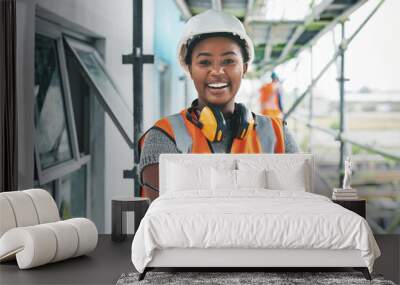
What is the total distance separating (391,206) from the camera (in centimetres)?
679

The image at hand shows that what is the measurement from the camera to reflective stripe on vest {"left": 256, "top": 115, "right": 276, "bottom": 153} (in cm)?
667

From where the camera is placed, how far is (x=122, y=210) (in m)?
6.28

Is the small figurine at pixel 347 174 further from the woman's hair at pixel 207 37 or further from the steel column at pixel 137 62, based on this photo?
the steel column at pixel 137 62

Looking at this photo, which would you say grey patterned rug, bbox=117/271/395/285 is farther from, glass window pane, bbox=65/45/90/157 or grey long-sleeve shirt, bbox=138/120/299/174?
glass window pane, bbox=65/45/90/157

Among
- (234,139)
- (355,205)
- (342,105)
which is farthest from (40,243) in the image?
(342,105)

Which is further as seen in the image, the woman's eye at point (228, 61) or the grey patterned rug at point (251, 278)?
the woman's eye at point (228, 61)

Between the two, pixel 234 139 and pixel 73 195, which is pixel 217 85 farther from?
pixel 73 195

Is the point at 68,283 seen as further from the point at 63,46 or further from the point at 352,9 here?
the point at 352,9

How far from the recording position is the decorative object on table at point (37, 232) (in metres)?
5.07

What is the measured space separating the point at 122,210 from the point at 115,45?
1562 mm

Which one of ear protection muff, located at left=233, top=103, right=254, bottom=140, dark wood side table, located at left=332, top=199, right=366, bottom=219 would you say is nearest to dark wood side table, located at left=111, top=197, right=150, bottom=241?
ear protection muff, located at left=233, top=103, right=254, bottom=140

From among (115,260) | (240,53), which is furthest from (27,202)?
(240,53)

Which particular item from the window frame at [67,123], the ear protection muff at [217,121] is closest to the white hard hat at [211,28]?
the ear protection muff at [217,121]

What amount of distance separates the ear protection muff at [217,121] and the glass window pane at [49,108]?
1.19 meters
